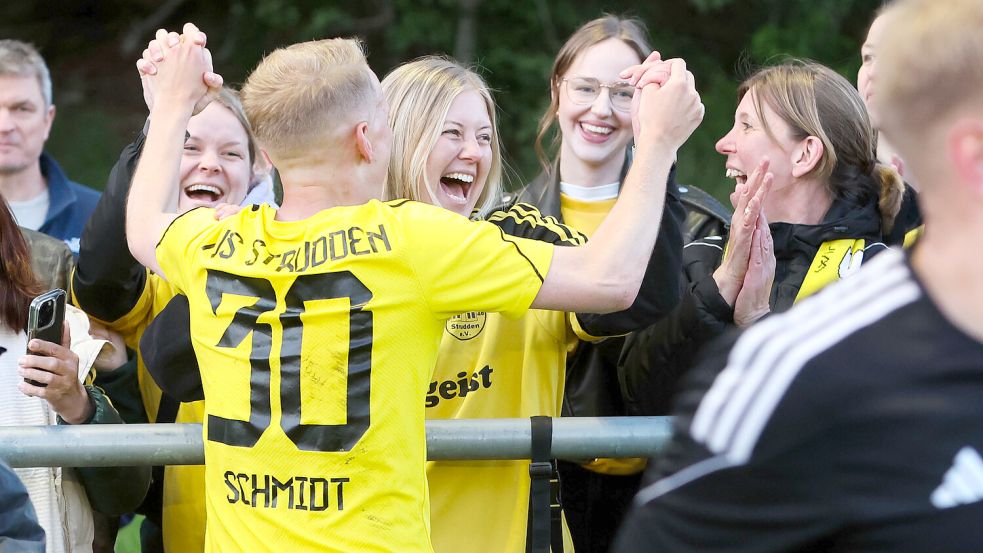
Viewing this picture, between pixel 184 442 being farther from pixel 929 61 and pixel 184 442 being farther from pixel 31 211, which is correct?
pixel 31 211

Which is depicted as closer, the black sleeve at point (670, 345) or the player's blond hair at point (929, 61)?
the player's blond hair at point (929, 61)

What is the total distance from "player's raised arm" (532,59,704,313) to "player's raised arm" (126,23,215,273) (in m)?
0.89

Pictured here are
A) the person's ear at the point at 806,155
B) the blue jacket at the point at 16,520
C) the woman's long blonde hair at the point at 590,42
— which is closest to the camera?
the blue jacket at the point at 16,520

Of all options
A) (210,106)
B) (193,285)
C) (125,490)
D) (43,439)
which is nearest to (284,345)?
(193,285)

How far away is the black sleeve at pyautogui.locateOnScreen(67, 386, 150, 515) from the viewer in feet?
10.2

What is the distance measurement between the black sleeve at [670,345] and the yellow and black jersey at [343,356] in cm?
75

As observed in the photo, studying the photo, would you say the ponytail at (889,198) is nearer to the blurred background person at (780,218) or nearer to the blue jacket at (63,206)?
the blurred background person at (780,218)

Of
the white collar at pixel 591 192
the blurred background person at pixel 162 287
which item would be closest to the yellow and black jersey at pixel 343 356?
the blurred background person at pixel 162 287

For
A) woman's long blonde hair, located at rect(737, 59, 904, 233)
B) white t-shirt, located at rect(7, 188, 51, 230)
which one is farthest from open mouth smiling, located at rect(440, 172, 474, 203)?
white t-shirt, located at rect(7, 188, 51, 230)

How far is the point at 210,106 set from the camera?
149 inches

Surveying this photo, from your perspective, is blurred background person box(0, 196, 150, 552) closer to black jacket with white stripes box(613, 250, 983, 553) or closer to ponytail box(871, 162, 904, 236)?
black jacket with white stripes box(613, 250, 983, 553)

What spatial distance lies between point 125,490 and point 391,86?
130 cm

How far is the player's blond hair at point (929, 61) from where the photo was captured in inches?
52.1

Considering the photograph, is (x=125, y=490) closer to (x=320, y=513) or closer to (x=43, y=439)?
(x=43, y=439)
